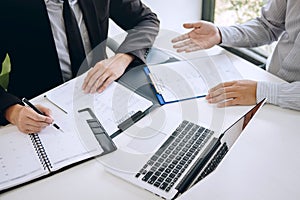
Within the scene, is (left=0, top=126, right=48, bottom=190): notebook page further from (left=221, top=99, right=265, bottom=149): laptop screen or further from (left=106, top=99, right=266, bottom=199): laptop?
(left=221, top=99, right=265, bottom=149): laptop screen

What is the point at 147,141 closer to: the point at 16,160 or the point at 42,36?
the point at 16,160

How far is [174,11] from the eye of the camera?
2250mm

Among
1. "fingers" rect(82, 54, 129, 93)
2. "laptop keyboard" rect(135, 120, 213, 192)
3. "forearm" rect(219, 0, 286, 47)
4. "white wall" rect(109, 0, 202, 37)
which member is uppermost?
"forearm" rect(219, 0, 286, 47)

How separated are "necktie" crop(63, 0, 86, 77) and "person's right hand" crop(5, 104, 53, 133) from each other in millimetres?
364

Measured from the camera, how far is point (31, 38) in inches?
53.9

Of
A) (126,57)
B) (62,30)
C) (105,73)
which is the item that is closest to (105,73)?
(105,73)

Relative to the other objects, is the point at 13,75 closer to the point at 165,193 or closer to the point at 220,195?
the point at 165,193

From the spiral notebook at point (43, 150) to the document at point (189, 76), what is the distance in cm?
29

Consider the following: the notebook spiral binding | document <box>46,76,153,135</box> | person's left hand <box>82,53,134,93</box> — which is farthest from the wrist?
the notebook spiral binding

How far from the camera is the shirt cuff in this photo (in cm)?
121

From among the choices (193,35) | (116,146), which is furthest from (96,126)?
(193,35)

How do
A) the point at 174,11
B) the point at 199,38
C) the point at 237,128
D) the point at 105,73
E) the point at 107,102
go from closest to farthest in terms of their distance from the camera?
1. the point at 237,128
2. the point at 107,102
3. the point at 105,73
4. the point at 199,38
5. the point at 174,11

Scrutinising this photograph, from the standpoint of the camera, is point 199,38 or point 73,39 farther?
point 199,38

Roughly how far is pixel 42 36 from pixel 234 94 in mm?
688
